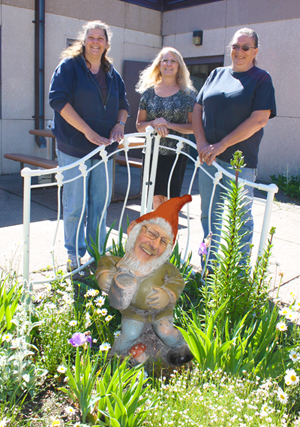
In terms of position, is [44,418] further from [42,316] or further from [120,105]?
[120,105]

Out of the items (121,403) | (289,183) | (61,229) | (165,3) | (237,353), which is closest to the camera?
(121,403)

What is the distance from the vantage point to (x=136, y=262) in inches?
78.9

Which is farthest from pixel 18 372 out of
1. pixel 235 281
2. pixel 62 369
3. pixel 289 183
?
pixel 289 183

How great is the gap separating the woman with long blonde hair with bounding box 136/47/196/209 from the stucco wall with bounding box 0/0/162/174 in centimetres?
458

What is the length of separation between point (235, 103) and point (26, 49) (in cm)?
560

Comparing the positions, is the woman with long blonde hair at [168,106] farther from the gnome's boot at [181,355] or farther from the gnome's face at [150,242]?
the gnome's boot at [181,355]

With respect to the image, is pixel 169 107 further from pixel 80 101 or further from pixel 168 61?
pixel 80 101

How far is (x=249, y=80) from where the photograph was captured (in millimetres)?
2854

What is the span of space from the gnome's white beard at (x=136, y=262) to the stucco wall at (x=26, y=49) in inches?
233

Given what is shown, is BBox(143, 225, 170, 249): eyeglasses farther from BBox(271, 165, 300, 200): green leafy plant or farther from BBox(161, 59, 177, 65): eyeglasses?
BBox(271, 165, 300, 200): green leafy plant

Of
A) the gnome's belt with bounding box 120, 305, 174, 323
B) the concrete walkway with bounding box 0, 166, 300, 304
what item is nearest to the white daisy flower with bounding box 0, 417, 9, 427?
the gnome's belt with bounding box 120, 305, 174, 323

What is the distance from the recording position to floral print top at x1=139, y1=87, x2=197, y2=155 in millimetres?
3295

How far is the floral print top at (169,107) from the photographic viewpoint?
3295 mm

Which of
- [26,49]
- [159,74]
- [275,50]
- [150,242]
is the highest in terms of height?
[275,50]
